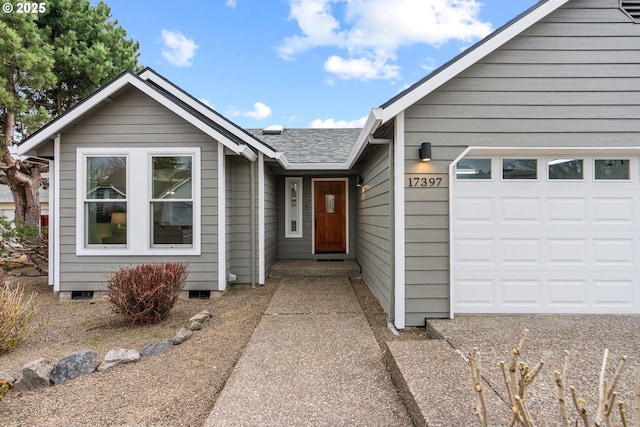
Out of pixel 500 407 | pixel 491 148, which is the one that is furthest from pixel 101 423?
pixel 491 148

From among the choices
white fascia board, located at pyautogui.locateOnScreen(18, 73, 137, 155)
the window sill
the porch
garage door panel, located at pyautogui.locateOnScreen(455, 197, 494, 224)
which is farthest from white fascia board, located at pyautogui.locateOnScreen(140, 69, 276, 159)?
garage door panel, located at pyautogui.locateOnScreen(455, 197, 494, 224)

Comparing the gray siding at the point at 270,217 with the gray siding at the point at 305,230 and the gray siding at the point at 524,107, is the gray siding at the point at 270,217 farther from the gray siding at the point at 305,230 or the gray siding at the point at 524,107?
the gray siding at the point at 524,107

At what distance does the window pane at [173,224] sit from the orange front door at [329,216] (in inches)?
152

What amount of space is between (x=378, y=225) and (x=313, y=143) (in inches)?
193

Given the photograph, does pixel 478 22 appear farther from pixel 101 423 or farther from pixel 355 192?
pixel 101 423

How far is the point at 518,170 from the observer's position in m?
4.14

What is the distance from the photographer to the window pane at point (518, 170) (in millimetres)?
4133

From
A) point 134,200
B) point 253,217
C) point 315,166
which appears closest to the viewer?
point 134,200

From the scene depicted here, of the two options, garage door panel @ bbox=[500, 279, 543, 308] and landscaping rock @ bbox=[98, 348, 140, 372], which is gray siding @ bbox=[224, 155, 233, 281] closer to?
landscaping rock @ bbox=[98, 348, 140, 372]

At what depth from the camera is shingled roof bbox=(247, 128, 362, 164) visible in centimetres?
800

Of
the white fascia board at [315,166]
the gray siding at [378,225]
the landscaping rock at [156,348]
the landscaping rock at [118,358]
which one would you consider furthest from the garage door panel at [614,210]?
the landscaping rock at [118,358]

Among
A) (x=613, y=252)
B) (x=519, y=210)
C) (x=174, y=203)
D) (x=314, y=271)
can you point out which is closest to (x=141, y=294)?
(x=174, y=203)

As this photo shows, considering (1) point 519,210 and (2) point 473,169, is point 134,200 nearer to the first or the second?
(2) point 473,169

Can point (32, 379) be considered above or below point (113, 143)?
below
